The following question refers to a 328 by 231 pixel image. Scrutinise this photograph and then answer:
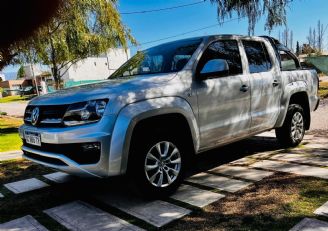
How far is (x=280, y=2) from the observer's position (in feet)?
26.5

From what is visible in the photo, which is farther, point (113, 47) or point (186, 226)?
point (113, 47)

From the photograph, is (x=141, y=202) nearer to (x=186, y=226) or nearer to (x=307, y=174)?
(x=186, y=226)

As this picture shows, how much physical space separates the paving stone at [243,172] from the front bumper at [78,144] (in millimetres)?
1929

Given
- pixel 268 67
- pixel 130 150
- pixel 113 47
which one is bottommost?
pixel 130 150

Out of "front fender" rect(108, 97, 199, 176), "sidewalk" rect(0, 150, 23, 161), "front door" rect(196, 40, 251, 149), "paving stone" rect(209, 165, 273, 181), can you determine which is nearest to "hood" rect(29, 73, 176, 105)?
"front fender" rect(108, 97, 199, 176)

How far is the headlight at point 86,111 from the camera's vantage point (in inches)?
141

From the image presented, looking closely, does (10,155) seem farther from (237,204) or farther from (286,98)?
(286,98)

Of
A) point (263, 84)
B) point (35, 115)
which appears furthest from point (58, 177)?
point (263, 84)

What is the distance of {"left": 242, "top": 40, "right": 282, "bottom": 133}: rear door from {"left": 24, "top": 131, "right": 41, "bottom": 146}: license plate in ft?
9.67

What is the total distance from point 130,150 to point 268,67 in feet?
9.79

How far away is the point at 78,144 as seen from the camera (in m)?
3.58

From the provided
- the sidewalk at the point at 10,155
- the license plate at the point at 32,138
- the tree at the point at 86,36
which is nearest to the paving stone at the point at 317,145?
the license plate at the point at 32,138

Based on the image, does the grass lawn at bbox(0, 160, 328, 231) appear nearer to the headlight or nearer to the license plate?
the license plate

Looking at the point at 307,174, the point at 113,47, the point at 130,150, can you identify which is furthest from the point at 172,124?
the point at 113,47
